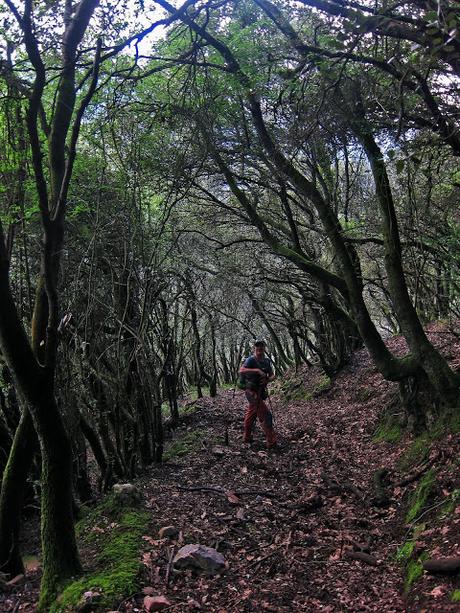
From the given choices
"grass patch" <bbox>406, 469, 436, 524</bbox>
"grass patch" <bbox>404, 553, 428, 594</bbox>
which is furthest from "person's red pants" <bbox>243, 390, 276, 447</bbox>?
"grass patch" <bbox>404, 553, 428, 594</bbox>

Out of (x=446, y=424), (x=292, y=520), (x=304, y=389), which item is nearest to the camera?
(x=292, y=520)

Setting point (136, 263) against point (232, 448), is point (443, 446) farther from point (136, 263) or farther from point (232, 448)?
point (136, 263)

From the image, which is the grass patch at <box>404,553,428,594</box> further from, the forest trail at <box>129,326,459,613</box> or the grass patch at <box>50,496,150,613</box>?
the grass patch at <box>50,496,150,613</box>

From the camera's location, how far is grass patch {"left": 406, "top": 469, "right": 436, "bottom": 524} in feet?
17.4

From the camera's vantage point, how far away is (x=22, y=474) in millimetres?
5594

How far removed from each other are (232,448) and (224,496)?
247cm

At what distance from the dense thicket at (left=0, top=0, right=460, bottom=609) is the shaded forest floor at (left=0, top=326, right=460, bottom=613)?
0.88 m

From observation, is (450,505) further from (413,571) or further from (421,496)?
(413,571)

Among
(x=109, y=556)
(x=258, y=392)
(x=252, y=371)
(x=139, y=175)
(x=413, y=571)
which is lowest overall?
(x=413, y=571)

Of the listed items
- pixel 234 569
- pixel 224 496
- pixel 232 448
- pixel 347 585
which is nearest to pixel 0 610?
pixel 234 569

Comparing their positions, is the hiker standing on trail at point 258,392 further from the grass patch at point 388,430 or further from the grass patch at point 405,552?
the grass patch at point 405,552

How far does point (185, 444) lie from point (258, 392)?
5.80ft

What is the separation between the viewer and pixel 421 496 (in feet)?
18.0

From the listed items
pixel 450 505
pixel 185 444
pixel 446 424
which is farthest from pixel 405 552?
pixel 185 444
